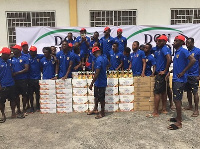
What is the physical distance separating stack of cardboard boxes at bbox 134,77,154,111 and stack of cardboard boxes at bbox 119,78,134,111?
0.12 metres

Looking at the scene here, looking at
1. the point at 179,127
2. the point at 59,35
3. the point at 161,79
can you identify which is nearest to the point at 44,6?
the point at 59,35

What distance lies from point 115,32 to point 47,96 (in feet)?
13.4

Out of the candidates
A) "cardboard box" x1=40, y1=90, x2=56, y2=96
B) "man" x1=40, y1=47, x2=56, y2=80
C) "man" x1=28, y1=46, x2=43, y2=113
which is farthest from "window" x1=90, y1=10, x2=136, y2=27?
"cardboard box" x1=40, y1=90, x2=56, y2=96

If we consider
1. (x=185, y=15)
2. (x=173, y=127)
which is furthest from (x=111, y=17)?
(x=173, y=127)

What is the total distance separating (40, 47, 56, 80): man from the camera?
5.70m

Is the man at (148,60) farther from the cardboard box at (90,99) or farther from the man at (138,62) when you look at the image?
the cardboard box at (90,99)

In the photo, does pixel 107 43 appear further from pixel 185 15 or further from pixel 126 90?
pixel 185 15

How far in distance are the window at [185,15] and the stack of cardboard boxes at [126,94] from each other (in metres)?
5.33

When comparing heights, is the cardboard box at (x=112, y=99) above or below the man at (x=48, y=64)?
below

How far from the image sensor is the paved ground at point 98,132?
13.0 ft

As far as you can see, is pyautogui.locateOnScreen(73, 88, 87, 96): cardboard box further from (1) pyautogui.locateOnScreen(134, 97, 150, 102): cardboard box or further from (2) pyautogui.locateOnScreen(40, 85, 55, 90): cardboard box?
(1) pyautogui.locateOnScreen(134, 97, 150, 102): cardboard box

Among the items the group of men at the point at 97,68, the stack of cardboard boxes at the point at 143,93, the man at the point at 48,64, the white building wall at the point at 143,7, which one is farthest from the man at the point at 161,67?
the white building wall at the point at 143,7

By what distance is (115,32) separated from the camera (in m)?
8.29

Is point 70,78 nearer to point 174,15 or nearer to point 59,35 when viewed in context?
point 59,35
